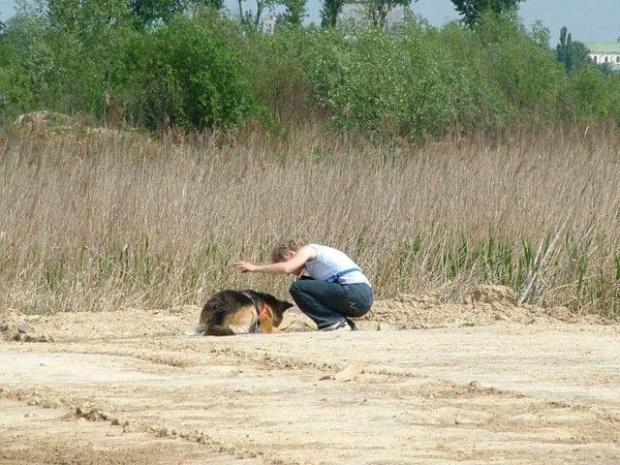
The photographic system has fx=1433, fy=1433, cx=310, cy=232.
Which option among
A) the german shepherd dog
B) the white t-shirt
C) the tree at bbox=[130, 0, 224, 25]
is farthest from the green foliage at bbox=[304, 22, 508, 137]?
the tree at bbox=[130, 0, 224, 25]

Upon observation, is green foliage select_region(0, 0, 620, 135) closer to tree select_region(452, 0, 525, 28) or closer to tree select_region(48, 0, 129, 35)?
tree select_region(48, 0, 129, 35)

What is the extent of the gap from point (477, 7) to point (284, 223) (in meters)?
60.0

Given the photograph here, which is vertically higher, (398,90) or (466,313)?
(398,90)

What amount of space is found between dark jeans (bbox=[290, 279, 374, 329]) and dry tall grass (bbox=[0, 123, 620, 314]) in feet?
4.67

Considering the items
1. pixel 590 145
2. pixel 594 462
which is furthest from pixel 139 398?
pixel 590 145

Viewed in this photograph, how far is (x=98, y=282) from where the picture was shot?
43.3 feet

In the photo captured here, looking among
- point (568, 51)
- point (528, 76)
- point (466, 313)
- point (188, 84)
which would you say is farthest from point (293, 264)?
point (568, 51)

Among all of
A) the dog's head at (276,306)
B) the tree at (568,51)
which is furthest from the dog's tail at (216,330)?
the tree at (568,51)

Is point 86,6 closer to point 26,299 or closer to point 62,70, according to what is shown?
Answer: point 62,70

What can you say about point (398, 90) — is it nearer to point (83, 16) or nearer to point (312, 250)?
point (312, 250)

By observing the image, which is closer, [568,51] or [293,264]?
[293,264]

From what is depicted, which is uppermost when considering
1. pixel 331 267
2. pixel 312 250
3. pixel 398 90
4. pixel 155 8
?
pixel 155 8

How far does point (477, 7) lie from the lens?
237 feet

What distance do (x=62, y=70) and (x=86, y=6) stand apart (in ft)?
22.1
